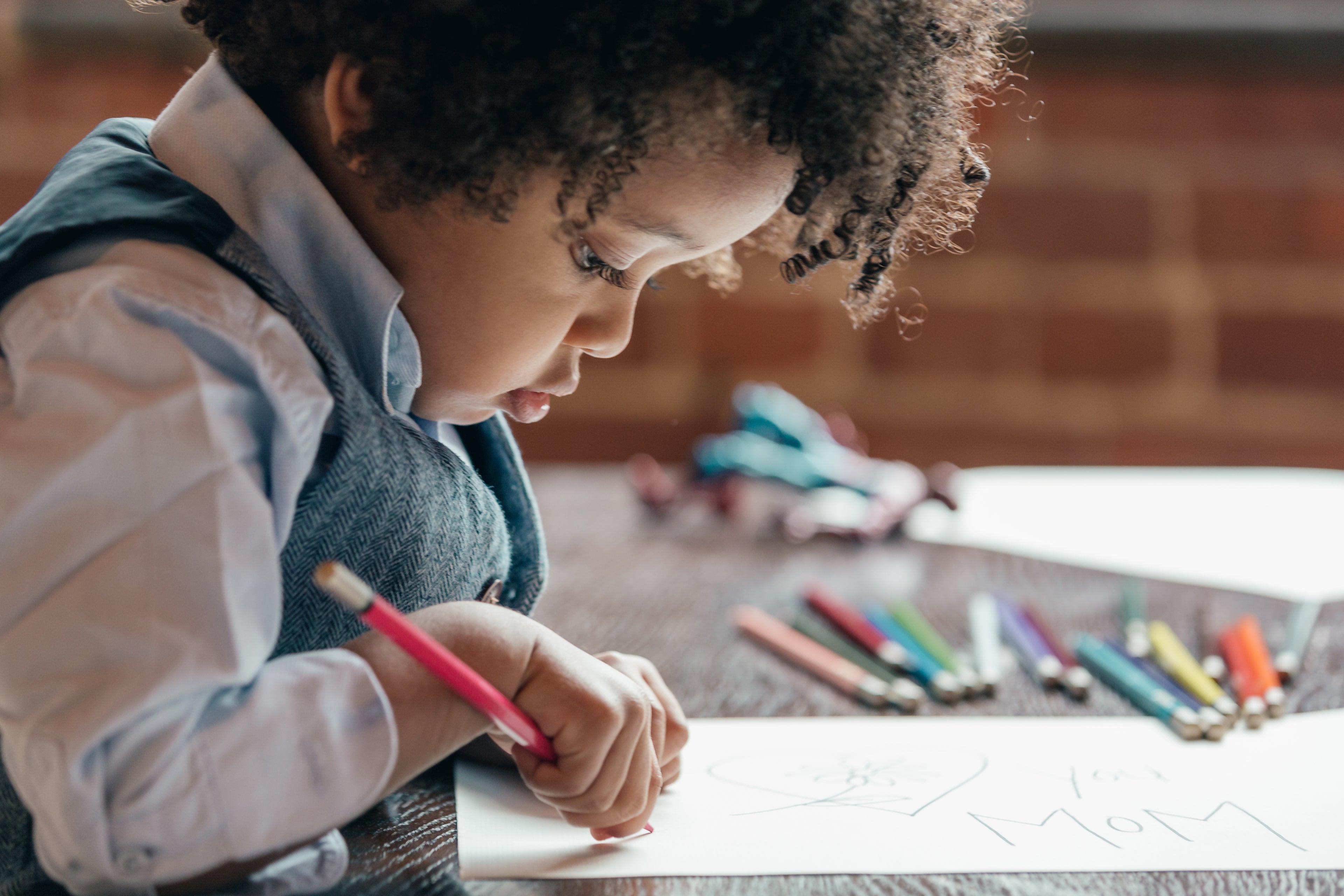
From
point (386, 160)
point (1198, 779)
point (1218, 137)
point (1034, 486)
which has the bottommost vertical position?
point (1034, 486)

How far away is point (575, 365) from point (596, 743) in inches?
6.2

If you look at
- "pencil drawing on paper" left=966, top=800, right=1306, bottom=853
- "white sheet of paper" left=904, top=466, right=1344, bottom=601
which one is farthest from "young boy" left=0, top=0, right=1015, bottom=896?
"white sheet of paper" left=904, top=466, right=1344, bottom=601

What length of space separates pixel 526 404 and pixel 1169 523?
62cm

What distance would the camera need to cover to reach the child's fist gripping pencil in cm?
34

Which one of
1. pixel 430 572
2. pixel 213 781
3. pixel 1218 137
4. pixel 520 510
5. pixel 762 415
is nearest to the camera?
pixel 213 781

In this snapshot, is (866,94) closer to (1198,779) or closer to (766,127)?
(766,127)

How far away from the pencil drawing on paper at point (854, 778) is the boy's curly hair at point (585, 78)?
0.65 feet

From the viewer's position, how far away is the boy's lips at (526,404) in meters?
0.47

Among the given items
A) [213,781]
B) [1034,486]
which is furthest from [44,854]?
[1034,486]

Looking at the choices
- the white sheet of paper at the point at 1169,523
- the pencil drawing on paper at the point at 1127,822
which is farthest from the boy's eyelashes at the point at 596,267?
the white sheet of paper at the point at 1169,523

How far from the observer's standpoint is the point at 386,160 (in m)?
0.38

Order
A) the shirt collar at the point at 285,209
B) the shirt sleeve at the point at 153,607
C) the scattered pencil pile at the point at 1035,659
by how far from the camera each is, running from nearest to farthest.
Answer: the shirt sleeve at the point at 153,607 → the shirt collar at the point at 285,209 → the scattered pencil pile at the point at 1035,659

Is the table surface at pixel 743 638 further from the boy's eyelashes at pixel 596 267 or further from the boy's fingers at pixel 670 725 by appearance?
the boy's eyelashes at pixel 596 267

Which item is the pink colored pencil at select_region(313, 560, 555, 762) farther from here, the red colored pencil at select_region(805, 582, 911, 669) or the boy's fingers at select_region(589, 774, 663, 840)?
the red colored pencil at select_region(805, 582, 911, 669)
